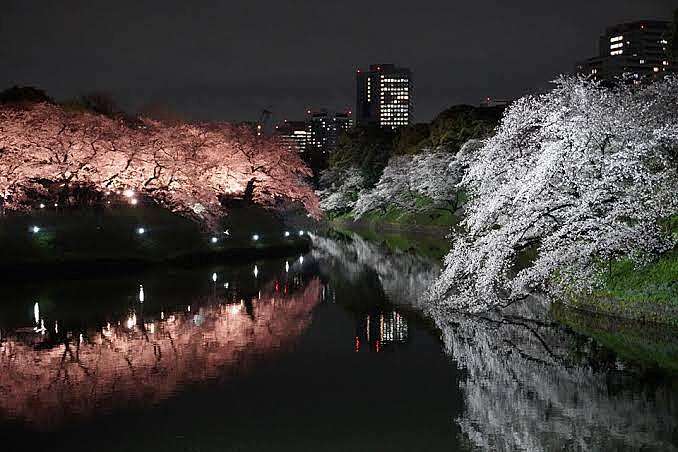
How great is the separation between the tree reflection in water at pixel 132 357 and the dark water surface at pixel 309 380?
0.05 metres

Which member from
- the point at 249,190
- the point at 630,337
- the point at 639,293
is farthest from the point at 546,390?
the point at 249,190

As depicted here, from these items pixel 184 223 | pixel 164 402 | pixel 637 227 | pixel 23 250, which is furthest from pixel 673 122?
pixel 184 223

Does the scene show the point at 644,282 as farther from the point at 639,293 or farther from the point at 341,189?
the point at 341,189

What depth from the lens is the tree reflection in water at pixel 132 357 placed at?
40.4 ft

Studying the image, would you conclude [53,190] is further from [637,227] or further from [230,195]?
[637,227]

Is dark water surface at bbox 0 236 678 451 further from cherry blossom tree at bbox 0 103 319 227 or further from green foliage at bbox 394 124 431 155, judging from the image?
green foliage at bbox 394 124 431 155

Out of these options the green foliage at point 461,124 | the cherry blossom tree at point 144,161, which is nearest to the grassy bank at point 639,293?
the cherry blossom tree at point 144,161

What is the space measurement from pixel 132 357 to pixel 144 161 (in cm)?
2478

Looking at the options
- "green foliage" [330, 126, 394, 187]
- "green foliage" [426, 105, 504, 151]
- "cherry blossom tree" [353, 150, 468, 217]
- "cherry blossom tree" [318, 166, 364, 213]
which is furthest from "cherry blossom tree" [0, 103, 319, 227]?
"cherry blossom tree" [318, 166, 364, 213]

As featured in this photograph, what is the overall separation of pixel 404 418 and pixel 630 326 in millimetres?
8152

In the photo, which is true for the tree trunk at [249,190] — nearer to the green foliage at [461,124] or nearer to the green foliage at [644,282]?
the green foliage at [461,124]

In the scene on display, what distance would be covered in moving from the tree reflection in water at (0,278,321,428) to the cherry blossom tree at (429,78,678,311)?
204 inches

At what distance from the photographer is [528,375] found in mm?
13742

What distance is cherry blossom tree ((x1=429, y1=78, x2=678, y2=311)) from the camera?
1766 cm
